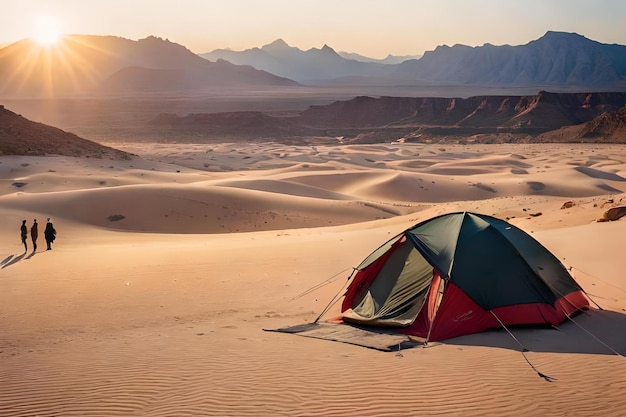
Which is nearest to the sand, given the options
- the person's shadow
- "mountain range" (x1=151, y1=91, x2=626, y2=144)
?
the person's shadow

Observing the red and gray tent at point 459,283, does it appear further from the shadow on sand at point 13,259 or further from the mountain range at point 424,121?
the mountain range at point 424,121

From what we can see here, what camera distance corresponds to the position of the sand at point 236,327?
6.71 meters

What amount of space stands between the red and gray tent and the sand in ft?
1.06

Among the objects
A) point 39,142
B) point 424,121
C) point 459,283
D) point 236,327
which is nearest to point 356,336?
point 459,283

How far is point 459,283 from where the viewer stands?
31.2 ft

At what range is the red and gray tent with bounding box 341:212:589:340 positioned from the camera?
9.36 metres

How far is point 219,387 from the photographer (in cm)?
703

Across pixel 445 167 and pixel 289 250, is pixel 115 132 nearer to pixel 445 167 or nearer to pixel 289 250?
pixel 445 167

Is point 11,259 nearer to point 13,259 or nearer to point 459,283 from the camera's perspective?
point 13,259

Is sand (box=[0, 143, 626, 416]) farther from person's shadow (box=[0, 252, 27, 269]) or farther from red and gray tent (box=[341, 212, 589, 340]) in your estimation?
red and gray tent (box=[341, 212, 589, 340])

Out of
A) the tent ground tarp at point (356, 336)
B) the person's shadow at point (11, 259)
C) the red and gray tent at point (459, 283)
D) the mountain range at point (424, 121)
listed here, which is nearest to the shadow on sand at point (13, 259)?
the person's shadow at point (11, 259)

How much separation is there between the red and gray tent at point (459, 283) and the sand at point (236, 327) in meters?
0.32

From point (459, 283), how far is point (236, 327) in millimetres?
3358

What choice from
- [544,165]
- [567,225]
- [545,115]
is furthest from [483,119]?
[567,225]
